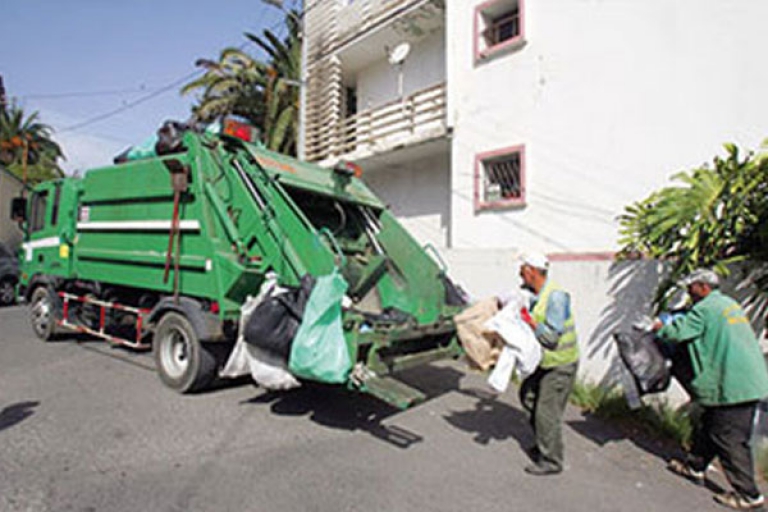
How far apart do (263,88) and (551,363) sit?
1366cm

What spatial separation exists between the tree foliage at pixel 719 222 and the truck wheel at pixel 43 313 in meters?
7.45

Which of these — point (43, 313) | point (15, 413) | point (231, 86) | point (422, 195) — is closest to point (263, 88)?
point (231, 86)

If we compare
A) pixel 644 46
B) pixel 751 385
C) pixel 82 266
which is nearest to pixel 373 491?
pixel 751 385

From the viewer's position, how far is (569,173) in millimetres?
6805

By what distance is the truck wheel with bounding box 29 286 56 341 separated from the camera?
6.51 metres

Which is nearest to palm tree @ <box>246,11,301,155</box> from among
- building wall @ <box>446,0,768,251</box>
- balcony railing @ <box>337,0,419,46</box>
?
balcony railing @ <box>337,0,419,46</box>

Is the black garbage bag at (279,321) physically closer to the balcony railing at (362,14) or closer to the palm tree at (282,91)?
the balcony railing at (362,14)

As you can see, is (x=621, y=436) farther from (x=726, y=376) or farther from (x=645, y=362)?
(x=726, y=376)

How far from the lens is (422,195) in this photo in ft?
32.7

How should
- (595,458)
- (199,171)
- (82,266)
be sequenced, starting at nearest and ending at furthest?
(595,458) → (199,171) → (82,266)

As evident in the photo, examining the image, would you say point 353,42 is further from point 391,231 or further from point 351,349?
point 351,349

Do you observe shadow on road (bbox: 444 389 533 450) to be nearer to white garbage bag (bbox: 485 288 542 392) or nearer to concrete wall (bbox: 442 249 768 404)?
white garbage bag (bbox: 485 288 542 392)

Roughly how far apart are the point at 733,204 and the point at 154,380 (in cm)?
543

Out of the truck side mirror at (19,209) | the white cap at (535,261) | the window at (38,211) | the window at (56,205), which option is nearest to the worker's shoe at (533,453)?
the white cap at (535,261)
